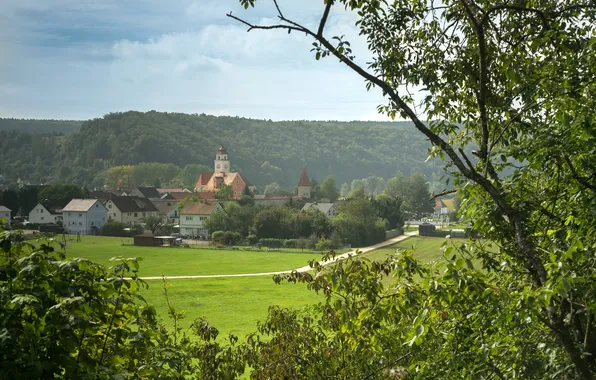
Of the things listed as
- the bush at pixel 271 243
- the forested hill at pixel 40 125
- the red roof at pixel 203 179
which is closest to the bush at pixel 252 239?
the bush at pixel 271 243

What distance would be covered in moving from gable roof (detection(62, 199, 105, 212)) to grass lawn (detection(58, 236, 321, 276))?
960 centimetres

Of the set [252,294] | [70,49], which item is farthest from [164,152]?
[252,294]

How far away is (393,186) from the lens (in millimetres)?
98625

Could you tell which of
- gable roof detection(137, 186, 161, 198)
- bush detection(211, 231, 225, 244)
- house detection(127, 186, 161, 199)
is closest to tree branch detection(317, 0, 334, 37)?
bush detection(211, 231, 225, 244)

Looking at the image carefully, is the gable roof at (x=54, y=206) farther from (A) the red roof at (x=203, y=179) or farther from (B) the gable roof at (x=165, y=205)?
(A) the red roof at (x=203, y=179)

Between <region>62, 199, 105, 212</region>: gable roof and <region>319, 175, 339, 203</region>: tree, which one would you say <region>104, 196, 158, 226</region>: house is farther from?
<region>319, 175, 339, 203</region>: tree

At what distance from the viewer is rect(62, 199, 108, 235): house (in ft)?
201

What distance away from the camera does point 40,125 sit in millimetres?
155000

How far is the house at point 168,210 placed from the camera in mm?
70787

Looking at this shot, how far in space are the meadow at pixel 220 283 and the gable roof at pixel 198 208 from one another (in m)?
11.3

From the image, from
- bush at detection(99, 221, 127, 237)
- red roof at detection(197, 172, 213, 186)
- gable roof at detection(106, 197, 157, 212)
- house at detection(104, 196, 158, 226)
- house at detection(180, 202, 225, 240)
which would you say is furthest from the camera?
red roof at detection(197, 172, 213, 186)

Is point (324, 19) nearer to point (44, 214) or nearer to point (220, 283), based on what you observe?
point (220, 283)

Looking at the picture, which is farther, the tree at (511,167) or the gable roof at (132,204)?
the gable roof at (132,204)

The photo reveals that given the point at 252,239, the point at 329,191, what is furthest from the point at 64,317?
the point at 329,191
